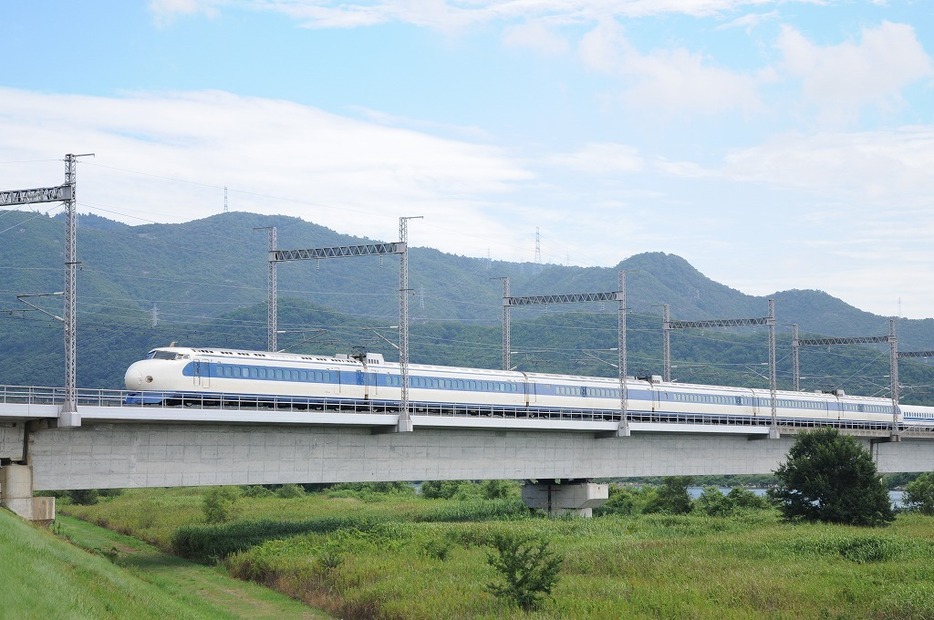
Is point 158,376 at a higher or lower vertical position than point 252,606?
higher

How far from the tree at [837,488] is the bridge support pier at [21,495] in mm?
40312

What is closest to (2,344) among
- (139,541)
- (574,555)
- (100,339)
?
(100,339)

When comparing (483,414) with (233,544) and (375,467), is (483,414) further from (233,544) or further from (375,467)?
(233,544)

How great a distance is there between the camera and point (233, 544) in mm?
50156

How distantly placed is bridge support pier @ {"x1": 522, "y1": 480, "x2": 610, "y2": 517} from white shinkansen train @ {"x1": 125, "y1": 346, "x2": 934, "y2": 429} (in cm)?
439

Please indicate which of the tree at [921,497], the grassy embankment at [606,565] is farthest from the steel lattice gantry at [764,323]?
the grassy embankment at [606,565]

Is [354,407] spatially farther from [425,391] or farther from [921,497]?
[921,497]

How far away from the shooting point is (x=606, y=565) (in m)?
42.2

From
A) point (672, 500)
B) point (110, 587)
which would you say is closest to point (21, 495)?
point (110, 587)

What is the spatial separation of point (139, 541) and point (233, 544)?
10727 millimetres

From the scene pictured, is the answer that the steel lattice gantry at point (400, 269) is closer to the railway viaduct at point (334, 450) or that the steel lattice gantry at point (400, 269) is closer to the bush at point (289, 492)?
the railway viaduct at point (334, 450)

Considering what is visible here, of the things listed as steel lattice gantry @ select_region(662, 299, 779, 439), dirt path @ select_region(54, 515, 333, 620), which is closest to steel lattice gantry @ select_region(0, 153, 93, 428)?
dirt path @ select_region(54, 515, 333, 620)

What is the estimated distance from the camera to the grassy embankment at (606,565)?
111 feet

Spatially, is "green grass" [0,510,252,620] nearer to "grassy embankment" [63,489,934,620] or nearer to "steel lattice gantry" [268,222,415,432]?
"grassy embankment" [63,489,934,620]
